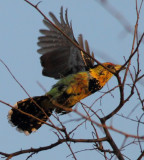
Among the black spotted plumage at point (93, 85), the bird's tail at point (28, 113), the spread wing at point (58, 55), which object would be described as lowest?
the black spotted plumage at point (93, 85)

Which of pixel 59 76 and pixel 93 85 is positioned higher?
pixel 59 76

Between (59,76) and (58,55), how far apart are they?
1.10ft

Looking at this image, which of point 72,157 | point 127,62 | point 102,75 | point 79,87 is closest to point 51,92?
point 79,87

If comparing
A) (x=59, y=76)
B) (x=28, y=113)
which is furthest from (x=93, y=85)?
(x=28, y=113)

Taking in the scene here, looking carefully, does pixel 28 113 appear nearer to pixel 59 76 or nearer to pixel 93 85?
pixel 59 76

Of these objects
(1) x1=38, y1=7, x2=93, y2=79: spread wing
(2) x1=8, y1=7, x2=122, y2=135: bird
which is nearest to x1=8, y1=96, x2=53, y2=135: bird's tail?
(2) x1=8, y1=7, x2=122, y2=135: bird

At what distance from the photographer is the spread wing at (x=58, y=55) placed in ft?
16.5

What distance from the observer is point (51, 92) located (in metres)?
4.84

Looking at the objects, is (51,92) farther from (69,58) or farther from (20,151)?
(20,151)

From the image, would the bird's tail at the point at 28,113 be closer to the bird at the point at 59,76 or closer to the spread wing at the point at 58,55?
the bird at the point at 59,76

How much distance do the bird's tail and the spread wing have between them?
57cm

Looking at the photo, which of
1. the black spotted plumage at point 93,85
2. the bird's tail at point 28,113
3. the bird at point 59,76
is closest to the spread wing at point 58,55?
the bird at point 59,76

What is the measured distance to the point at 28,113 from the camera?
469 centimetres

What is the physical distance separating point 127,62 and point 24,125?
256 cm
